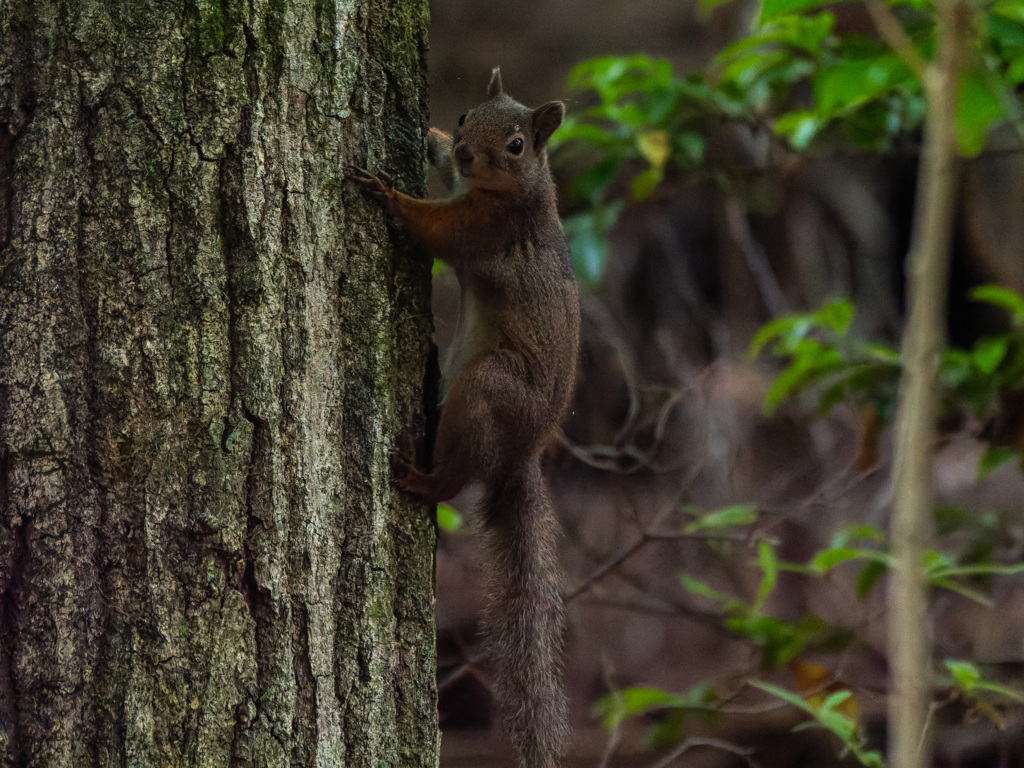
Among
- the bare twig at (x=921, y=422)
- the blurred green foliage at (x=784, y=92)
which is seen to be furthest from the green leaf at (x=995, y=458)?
the bare twig at (x=921, y=422)

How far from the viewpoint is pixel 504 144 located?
264 centimetres

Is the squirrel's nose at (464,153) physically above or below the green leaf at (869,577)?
above

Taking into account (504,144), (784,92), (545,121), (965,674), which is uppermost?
(784,92)

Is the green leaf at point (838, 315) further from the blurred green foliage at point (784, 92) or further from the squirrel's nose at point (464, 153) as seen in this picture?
the squirrel's nose at point (464, 153)

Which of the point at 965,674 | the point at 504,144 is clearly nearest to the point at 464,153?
the point at 504,144

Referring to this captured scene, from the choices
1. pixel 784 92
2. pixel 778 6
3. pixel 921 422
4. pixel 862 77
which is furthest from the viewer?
pixel 784 92

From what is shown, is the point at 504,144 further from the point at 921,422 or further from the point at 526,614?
the point at 921,422

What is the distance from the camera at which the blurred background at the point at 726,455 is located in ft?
11.9

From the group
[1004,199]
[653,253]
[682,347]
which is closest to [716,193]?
[653,253]

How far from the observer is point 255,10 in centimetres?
166

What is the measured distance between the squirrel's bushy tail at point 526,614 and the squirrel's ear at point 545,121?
1.02 m

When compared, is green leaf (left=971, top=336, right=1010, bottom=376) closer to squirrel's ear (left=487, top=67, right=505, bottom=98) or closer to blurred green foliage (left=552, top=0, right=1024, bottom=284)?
blurred green foliage (left=552, top=0, right=1024, bottom=284)

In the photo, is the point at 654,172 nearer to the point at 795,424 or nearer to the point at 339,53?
the point at 339,53

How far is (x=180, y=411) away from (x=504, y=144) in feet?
4.66
